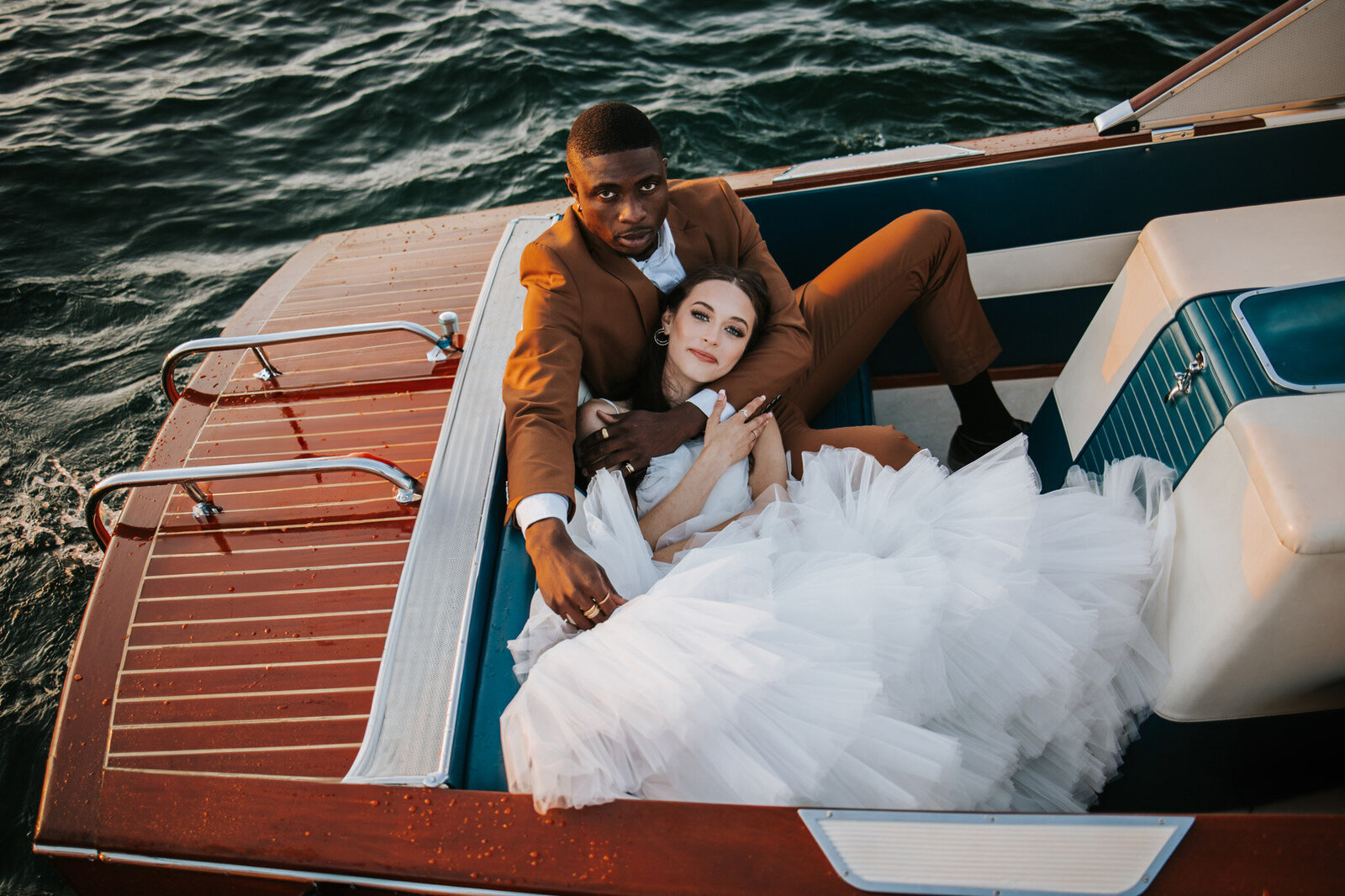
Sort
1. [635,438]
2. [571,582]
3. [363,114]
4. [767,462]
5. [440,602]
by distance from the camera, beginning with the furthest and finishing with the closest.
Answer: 1. [363,114]
2. [767,462]
3. [635,438]
4. [440,602]
5. [571,582]

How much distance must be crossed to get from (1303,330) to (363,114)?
5.08m

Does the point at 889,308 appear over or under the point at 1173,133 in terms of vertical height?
under

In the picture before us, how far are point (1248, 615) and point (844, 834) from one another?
65 centimetres

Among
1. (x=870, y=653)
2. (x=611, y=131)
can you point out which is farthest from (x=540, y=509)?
(x=611, y=131)

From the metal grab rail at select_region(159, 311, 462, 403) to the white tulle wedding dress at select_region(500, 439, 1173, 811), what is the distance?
81 centimetres

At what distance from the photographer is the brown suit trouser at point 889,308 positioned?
6.19 feet

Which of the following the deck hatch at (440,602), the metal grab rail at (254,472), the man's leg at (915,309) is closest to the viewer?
the deck hatch at (440,602)

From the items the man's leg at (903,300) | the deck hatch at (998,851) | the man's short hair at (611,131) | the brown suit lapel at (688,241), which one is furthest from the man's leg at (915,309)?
the deck hatch at (998,851)

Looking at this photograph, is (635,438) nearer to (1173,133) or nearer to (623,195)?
(623,195)

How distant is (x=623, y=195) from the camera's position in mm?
1534

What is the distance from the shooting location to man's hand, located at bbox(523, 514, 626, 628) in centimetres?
122

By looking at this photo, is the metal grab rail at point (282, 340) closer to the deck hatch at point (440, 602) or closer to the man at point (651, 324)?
the deck hatch at point (440, 602)

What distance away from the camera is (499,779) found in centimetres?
117

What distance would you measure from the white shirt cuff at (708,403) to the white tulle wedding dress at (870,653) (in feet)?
1.00
